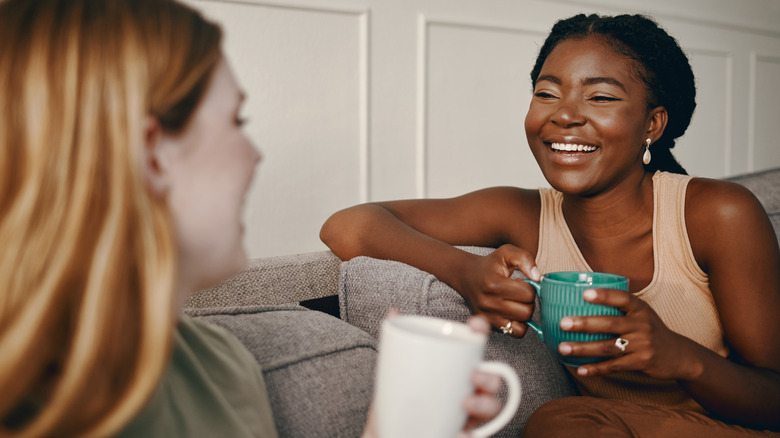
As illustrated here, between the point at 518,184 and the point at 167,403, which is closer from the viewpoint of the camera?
the point at 167,403

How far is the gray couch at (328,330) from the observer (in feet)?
2.77

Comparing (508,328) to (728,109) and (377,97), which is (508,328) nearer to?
(377,97)

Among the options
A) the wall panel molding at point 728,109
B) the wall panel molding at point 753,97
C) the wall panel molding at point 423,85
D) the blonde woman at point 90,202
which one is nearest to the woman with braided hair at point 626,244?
the blonde woman at point 90,202

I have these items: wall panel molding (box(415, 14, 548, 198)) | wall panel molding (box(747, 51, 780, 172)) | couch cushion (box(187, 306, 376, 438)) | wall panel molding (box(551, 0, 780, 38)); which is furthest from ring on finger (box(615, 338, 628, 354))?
wall panel molding (box(747, 51, 780, 172))

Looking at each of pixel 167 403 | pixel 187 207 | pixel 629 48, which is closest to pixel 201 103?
pixel 187 207

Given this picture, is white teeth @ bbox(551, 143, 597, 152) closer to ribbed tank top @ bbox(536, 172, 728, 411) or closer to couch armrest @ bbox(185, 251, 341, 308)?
ribbed tank top @ bbox(536, 172, 728, 411)

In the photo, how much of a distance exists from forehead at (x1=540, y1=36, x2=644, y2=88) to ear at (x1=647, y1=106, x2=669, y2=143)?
9 cm

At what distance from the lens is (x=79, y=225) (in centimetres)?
49

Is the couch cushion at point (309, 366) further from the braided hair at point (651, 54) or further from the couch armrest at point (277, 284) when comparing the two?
the braided hair at point (651, 54)

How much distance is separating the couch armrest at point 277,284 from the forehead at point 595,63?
0.68 m

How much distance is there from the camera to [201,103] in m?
0.60

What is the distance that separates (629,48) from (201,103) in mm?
1027

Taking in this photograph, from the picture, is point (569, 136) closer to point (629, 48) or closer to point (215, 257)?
point (629, 48)

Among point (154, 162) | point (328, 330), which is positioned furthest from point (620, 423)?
point (154, 162)
